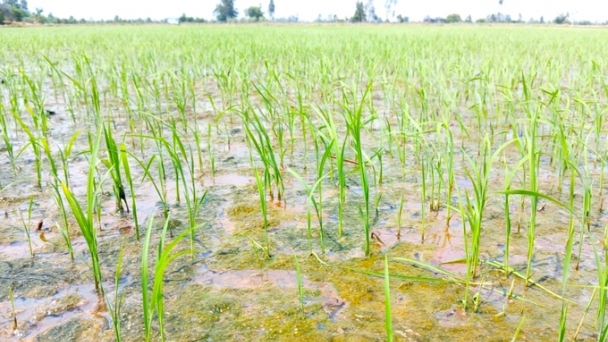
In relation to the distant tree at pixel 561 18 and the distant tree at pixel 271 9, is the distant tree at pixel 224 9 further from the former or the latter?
the distant tree at pixel 561 18

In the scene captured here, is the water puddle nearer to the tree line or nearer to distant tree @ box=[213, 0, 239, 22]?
the tree line

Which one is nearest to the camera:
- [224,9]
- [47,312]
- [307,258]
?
[47,312]

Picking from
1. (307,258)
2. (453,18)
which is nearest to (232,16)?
(453,18)

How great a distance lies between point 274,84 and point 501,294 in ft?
10.7

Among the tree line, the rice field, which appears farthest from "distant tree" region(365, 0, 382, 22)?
the rice field

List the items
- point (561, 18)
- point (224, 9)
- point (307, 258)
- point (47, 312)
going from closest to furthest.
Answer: point (47, 312)
point (307, 258)
point (561, 18)
point (224, 9)

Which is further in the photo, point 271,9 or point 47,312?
point 271,9

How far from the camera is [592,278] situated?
1303 millimetres

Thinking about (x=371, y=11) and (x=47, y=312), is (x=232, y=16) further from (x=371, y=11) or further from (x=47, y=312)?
(x=47, y=312)

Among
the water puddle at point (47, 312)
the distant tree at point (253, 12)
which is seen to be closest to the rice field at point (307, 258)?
the water puddle at point (47, 312)

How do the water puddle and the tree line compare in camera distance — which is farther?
the tree line

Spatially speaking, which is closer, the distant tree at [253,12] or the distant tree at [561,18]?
the distant tree at [561,18]

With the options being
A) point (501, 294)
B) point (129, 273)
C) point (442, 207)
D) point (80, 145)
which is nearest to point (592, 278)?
point (501, 294)

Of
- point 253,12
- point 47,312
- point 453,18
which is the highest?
point 253,12
